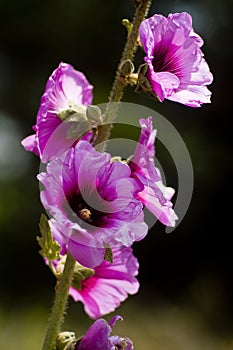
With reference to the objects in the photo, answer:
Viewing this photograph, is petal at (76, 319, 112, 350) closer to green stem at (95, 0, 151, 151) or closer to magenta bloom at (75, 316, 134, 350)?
magenta bloom at (75, 316, 134, 350)

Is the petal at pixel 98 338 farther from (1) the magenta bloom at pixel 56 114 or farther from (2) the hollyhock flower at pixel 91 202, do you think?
(1) the magenta bloom at pixel 56 114

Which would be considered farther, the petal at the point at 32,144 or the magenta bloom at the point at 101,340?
the petal at the point at 32,144

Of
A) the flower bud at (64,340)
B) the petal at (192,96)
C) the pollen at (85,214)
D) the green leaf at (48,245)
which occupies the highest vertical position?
the petal at (192,96)

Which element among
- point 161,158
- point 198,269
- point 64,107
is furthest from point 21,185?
point 64,107

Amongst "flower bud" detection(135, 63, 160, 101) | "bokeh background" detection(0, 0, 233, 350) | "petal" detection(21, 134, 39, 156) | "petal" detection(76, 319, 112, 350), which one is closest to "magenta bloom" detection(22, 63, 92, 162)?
"petal" detection(21, 134, 39, 156)

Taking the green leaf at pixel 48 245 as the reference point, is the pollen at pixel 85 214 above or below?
above

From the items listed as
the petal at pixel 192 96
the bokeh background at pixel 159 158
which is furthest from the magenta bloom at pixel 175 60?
the bokeh background at pixel 159 158
